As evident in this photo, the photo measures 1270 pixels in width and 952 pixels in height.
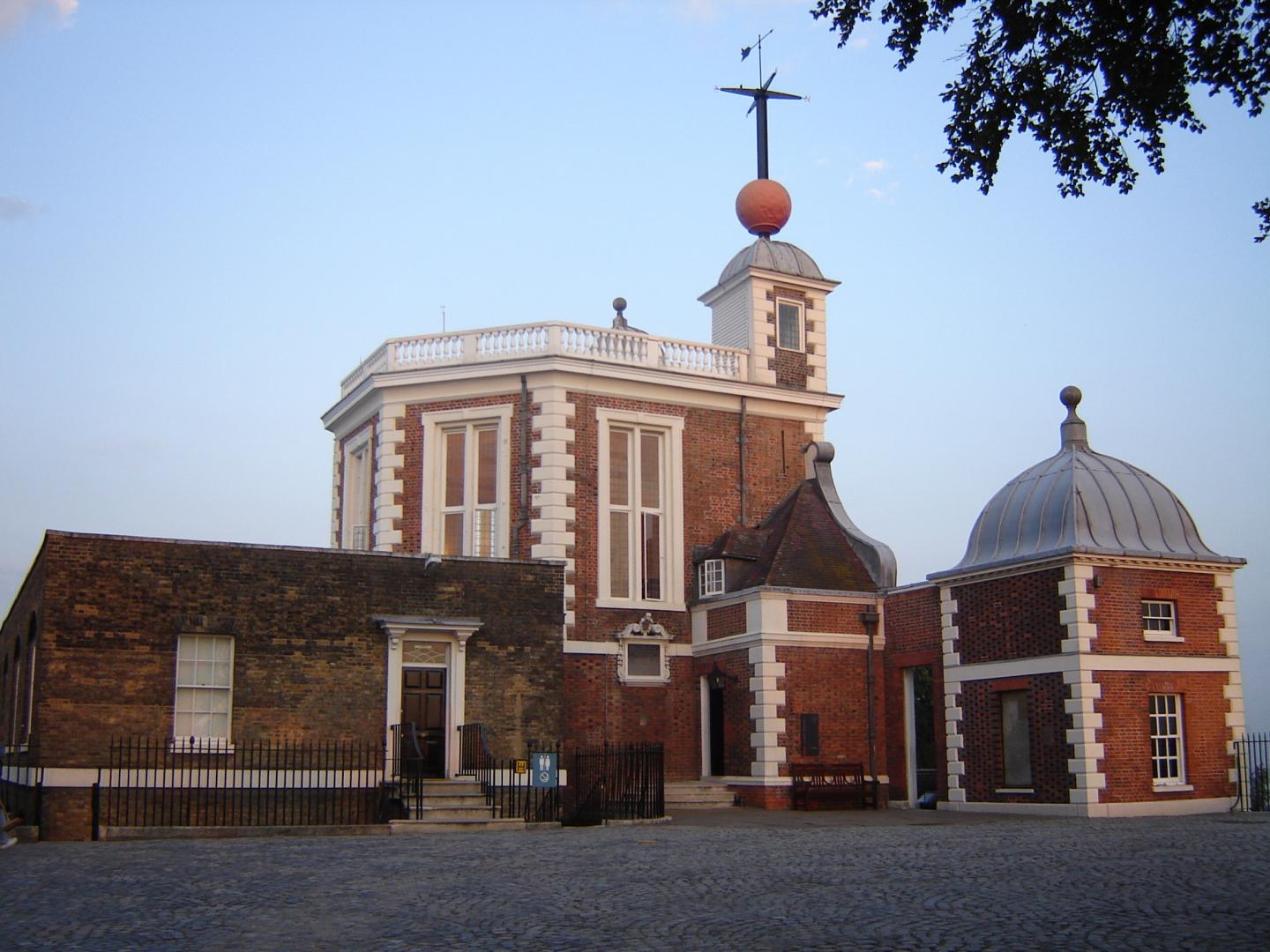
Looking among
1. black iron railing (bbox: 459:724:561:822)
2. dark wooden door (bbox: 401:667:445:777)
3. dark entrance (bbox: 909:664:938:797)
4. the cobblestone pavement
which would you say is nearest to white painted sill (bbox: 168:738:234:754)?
dark wooden door (bbox: 401:667:445:777)

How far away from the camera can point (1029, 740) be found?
2338 cm

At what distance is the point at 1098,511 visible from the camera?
77.9 ft

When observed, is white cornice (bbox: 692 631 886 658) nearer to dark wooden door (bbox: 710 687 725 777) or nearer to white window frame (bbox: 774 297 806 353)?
dark wooden door (bbox: 710 687 725 777)

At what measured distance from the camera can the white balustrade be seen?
95.2ft

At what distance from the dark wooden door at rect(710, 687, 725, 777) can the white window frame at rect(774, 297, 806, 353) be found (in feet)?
26.8

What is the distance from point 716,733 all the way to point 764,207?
12847 mm

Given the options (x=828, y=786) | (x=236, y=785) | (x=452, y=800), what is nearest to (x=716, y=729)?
(x=828, y=786)

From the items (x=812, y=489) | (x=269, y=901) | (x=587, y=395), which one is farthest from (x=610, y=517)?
(x=269, y=901)

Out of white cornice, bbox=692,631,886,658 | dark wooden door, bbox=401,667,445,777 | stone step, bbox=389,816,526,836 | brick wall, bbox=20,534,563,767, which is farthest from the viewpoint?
white cornice, bbox=692,631,886,658

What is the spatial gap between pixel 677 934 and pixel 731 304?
78.3ft

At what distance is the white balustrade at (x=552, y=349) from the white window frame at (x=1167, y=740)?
11529mm

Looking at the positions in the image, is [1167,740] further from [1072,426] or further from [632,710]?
[632,710]

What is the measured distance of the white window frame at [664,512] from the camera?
93.1 ft

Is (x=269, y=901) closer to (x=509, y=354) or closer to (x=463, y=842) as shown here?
(x=463, y=842)
